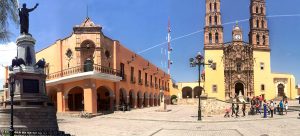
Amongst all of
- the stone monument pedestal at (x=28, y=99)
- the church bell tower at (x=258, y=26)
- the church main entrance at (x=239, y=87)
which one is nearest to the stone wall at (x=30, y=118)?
the stone monument pedestal at (x=28, y=99)

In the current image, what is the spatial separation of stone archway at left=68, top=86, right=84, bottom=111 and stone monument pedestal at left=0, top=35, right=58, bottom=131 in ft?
55.3

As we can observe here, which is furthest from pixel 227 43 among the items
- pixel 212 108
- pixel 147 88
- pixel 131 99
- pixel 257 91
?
pixel 212 108

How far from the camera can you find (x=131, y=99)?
4138 centimetres

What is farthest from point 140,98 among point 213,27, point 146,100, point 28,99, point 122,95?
point 28,99

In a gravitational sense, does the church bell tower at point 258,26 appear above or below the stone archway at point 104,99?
above

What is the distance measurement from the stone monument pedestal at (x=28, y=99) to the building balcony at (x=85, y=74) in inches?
464

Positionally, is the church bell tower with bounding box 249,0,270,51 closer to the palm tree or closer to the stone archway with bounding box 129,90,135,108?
the stone archway with bounding box 129,90,135,108

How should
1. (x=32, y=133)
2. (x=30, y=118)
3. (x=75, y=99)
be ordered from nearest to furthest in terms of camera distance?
(x=32, y=133) → (x=30, y=118) → (x=75, y=99)

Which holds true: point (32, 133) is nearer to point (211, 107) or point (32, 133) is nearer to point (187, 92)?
point (211, 107)

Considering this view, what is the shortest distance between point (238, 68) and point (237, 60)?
141 centimetres

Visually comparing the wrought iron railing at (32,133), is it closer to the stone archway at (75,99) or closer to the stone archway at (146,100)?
the stone archway at (75,99)

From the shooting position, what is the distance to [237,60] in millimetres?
62375

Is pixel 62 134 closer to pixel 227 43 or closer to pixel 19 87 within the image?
pixel 19 87

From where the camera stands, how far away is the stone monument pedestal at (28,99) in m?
14.6
